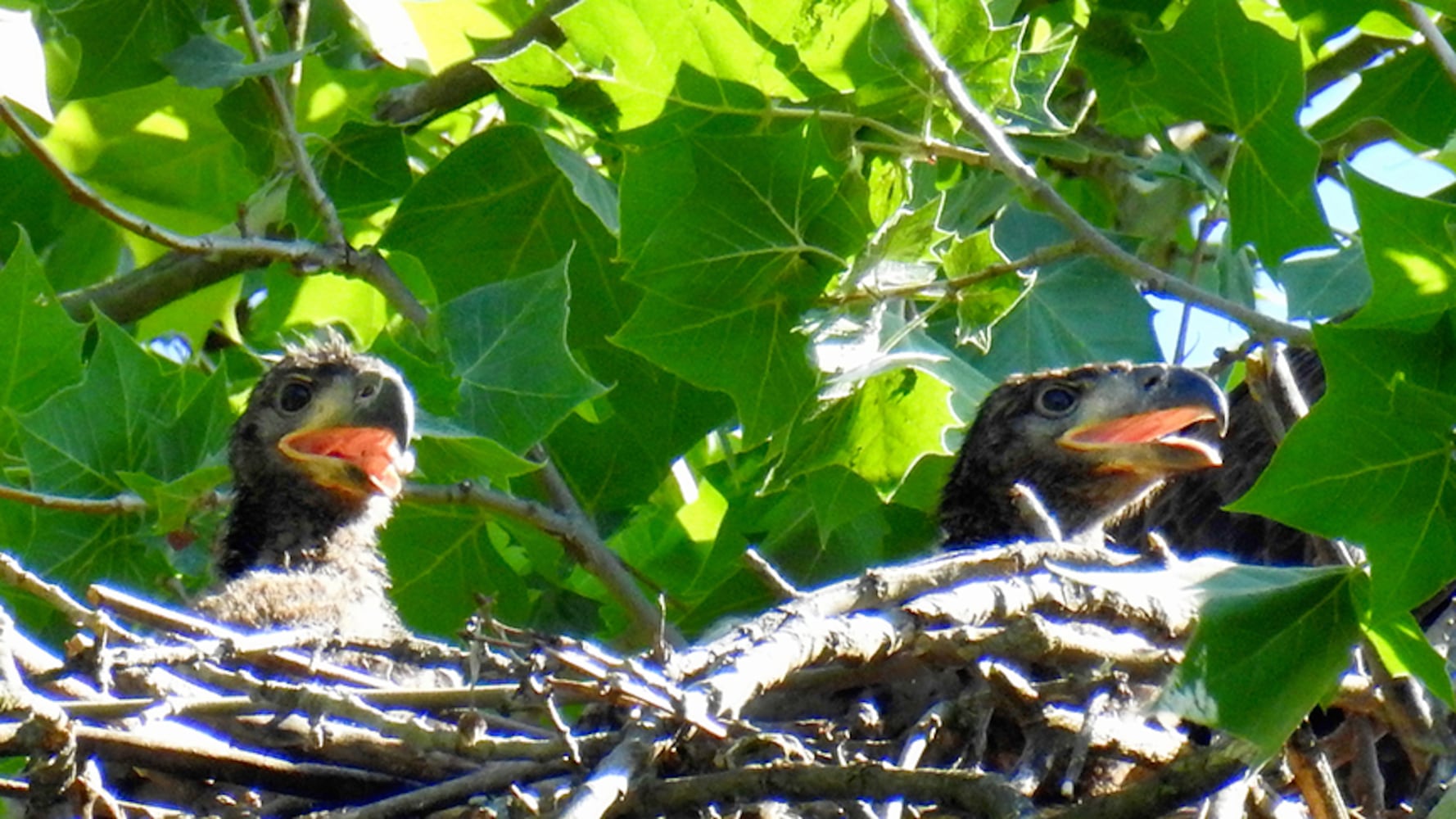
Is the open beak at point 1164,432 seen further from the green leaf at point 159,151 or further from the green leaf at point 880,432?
the green leaf at point 159,151

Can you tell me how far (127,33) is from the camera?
479 centimetres

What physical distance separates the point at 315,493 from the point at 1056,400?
174 cm

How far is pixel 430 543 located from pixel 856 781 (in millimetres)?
2525

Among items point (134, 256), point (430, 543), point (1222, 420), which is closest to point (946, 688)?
point (1222, 420)

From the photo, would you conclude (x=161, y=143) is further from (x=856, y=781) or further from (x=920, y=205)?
(x=856, y=781)

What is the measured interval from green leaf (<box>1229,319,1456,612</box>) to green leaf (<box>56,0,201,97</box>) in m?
2.81

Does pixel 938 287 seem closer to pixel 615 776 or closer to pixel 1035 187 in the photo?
pixel 1035 187

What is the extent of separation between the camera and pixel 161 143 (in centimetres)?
547

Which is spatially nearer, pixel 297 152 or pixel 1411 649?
pixel 1411 649

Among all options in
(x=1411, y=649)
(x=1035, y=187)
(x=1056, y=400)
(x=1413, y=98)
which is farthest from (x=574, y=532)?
(x=1413, y=98)

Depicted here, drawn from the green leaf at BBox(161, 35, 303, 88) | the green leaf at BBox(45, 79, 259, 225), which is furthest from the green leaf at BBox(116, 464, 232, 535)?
the green leaf at BBox(45, 79, 259, 225)

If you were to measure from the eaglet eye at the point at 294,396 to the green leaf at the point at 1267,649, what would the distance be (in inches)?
97.1

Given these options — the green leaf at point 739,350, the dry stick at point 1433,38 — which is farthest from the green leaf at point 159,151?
the dry stick at point 1433,38

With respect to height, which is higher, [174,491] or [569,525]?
[174,491]
